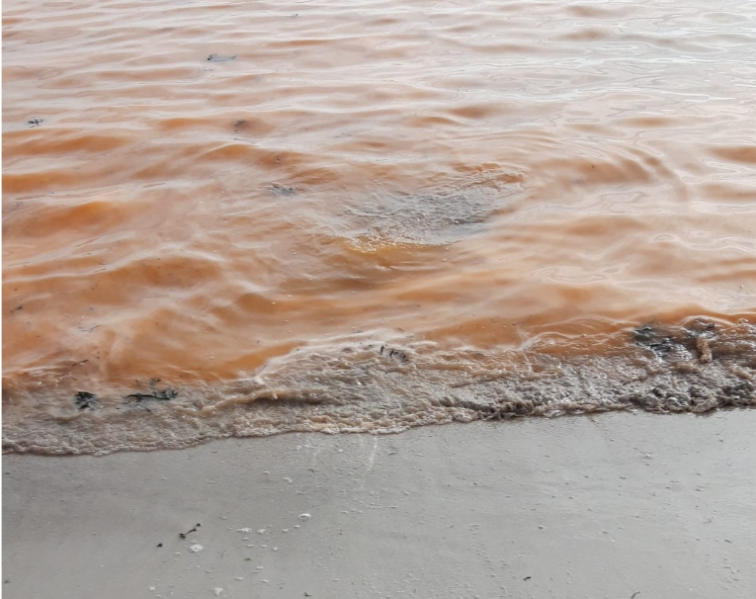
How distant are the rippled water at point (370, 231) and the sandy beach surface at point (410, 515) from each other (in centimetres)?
13

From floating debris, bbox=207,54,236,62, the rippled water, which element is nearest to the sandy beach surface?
the rippled water

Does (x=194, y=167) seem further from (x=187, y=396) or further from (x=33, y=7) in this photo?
(x=33, y=7)

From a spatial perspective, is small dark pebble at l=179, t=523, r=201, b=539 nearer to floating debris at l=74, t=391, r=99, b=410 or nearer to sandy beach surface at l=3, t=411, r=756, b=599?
sandy beach surface at l=3, t=411, r=756, b=599

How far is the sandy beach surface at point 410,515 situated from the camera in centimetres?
196

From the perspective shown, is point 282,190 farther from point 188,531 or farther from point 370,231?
point 188,531

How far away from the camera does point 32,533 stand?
→ 215 cm

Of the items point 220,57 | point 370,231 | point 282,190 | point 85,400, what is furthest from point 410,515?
point 220,57

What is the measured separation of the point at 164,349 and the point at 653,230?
6.89ft

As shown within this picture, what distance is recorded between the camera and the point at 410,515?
216cm

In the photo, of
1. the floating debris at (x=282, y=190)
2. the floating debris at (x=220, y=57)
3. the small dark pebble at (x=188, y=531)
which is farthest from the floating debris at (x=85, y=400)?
the floating debris at (x=220, y=57)

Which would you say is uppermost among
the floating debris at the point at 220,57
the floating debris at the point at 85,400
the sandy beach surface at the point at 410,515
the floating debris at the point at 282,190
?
the floating debris at the point at 220,57

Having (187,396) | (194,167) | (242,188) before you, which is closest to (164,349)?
(187,396)

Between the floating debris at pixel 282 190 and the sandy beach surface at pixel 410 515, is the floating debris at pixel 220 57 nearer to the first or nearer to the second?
the floating debris at pixel 282 190

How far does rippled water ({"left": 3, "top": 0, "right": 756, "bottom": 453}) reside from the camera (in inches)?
108
